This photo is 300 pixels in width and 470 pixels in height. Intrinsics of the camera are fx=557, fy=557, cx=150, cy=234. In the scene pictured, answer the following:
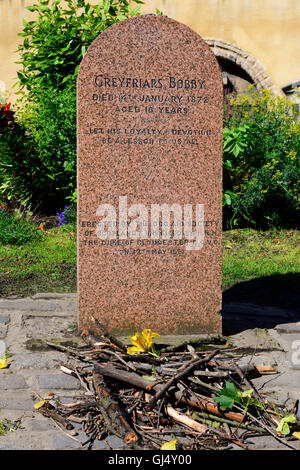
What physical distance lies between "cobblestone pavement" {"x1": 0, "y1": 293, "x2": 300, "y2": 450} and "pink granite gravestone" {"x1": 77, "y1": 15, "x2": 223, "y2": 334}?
334mm

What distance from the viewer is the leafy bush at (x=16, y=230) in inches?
247

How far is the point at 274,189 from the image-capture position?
6.76 m

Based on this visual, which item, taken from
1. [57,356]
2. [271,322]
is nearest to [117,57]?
[57,356]

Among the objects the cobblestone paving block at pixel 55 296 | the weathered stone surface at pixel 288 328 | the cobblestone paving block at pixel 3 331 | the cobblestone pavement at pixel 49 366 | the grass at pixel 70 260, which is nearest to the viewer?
the cobblestone pavement at pixel 49 366

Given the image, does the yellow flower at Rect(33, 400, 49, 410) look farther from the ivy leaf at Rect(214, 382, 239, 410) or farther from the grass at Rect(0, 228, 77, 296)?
the grass at Rect(0, 228, 77, 296)

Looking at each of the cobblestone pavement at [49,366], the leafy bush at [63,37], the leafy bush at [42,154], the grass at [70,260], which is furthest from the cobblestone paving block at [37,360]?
the leafy bush at [63,37]

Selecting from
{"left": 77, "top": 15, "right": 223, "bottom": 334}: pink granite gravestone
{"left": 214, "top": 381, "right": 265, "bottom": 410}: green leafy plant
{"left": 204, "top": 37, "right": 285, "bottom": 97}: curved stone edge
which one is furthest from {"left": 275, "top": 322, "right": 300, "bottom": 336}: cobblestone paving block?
{"left": 204, "top": 37, "right": 285, "bottom": 97}: curved stone edge

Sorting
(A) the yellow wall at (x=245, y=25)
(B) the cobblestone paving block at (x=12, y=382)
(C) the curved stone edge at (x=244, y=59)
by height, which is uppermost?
(A) the yellow wall at (x=245, y=25)

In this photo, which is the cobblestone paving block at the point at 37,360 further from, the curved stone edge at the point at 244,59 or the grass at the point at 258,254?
the curved stone edge at the point at 244,59

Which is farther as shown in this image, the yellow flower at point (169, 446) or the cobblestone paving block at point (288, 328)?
the cobblestone paving block at point (288, 328)

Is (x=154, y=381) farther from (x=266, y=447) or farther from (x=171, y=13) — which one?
(x=171, y=13)

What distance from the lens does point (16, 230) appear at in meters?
6.36

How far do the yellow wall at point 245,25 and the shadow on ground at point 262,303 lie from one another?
536 cm
